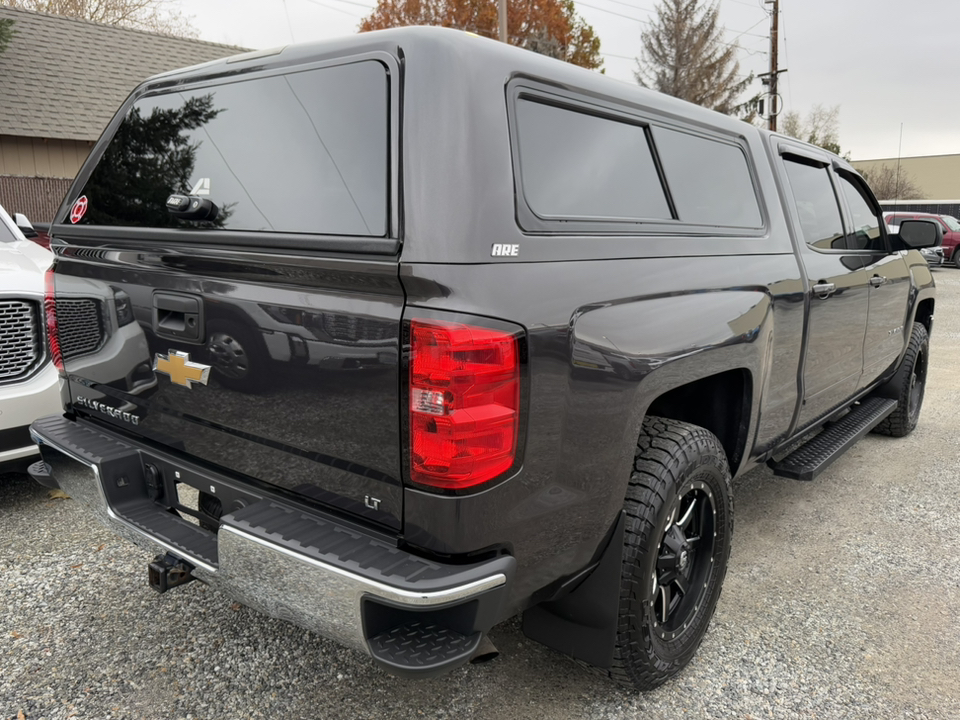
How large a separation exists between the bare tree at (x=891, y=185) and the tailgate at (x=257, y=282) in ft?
185

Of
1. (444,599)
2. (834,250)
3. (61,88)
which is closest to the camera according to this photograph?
(444,599)

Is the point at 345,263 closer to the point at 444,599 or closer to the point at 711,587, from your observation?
the point at 444,599

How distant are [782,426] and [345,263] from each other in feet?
7.60

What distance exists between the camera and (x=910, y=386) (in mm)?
5430

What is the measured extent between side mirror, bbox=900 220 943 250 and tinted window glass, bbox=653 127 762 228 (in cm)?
195

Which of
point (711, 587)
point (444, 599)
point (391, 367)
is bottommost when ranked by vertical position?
point (711, 587)

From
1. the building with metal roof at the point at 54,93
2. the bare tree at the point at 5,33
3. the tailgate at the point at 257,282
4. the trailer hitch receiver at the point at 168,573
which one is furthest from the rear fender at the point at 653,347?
the bare tree at the point at 5,33

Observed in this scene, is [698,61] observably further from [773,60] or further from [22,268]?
[22,268]

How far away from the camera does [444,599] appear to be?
1737 mm

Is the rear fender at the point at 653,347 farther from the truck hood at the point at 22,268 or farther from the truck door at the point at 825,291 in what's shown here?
the truck hood at the point at 22,268

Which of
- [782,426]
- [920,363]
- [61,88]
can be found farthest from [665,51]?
[782,426]

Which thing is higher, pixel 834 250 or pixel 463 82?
pixel 463 82

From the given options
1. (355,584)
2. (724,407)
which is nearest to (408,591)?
(355,584)

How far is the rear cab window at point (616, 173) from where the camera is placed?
2078 millimetres
